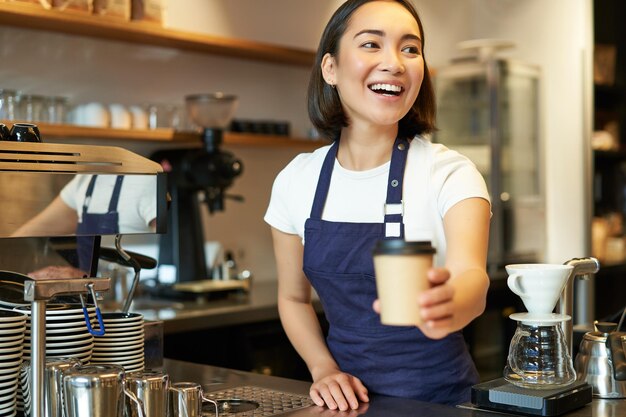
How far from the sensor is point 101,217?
6.30 feet

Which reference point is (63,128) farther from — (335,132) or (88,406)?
(88,406)

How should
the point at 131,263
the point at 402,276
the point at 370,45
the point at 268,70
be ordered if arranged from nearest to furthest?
the point at 402,276 < the point at 370,45 < the point at 131,263 < the point at 268,70

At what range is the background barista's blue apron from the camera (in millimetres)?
1975

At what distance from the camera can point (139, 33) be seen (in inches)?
139

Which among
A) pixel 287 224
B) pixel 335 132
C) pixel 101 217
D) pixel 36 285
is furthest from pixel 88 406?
pixel 335 132

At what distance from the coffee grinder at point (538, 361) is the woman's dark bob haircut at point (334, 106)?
47cm

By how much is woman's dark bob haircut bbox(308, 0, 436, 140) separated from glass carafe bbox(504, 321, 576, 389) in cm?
55

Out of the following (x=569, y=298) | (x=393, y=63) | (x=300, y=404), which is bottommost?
(x=300, y=404)

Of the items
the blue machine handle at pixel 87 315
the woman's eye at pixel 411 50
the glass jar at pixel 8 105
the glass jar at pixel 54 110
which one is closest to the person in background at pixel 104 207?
the blue machine handle at pixel 87 315

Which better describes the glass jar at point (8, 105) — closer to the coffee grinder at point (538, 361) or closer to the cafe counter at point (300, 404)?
the cafe counter at point (300, 404)

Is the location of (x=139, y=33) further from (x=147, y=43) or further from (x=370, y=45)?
(x=370, y=45)

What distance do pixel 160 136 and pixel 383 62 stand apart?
1955mm

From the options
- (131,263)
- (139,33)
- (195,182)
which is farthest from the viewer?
(195,182)

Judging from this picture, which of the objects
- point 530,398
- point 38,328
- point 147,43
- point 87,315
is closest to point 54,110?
point 147,43
